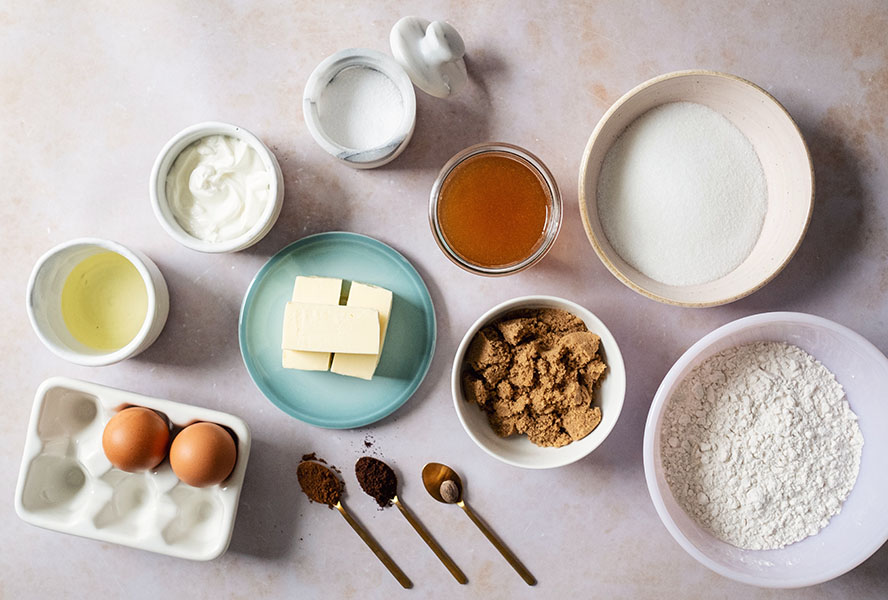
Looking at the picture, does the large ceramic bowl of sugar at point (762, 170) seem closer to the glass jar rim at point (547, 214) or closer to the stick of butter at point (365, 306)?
the glass jar rim at point (547, 214)

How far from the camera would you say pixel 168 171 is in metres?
1.23

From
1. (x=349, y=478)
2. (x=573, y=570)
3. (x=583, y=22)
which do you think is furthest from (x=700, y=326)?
(x=349, y=478)

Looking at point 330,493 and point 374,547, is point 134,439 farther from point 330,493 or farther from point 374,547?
point 374,547

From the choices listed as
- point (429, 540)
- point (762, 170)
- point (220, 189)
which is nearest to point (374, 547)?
point (429, 540)

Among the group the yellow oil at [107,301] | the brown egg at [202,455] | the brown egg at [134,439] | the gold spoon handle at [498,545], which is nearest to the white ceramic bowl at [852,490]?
the gold spoon handle at [498,545]

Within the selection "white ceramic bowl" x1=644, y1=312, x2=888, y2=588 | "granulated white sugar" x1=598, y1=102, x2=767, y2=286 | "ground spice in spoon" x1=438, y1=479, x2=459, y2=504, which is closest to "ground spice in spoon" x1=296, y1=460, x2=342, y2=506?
"ground spice in spoon" x1=438, y1=479, x2=459, y2=504

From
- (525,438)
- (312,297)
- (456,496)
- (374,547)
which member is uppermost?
(312,297)

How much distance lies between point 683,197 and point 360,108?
67 cm

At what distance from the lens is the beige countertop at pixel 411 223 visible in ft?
4.32

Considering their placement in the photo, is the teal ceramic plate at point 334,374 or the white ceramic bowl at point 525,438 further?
the teal ceramic plate at point 334,374

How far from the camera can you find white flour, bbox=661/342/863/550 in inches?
47.9

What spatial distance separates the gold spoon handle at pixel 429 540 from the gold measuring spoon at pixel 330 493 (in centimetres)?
9

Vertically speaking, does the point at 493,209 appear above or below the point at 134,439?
above

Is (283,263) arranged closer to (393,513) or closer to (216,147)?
(216,147)
